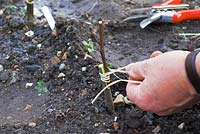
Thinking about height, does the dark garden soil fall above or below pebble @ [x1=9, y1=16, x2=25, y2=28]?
below

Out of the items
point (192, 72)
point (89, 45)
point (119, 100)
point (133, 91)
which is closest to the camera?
point (192, 72)

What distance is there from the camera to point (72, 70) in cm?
243

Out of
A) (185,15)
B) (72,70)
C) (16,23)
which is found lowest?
(72,70)

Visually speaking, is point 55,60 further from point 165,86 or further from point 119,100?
point 165,86

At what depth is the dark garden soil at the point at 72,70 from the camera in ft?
6.97

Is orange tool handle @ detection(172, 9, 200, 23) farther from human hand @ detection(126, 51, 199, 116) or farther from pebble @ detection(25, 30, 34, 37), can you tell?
human hand @ detection(126, 51, 199, 116)

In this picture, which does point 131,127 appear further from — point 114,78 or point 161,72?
point 161,72

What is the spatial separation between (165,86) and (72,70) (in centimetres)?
83

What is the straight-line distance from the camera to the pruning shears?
2.77 meters

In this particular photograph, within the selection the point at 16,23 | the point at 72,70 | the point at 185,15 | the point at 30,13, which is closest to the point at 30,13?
the point at 30,13

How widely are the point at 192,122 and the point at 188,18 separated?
95cm

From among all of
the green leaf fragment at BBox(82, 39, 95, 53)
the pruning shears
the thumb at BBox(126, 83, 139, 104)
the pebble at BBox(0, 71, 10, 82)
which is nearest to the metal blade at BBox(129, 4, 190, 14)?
the pruning shears

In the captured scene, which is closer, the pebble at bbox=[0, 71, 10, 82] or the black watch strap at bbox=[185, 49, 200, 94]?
the black watch strap at bbox=[185, 49, 200, 94]

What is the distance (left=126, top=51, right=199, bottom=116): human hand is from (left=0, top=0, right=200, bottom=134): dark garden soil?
317 millimetres
